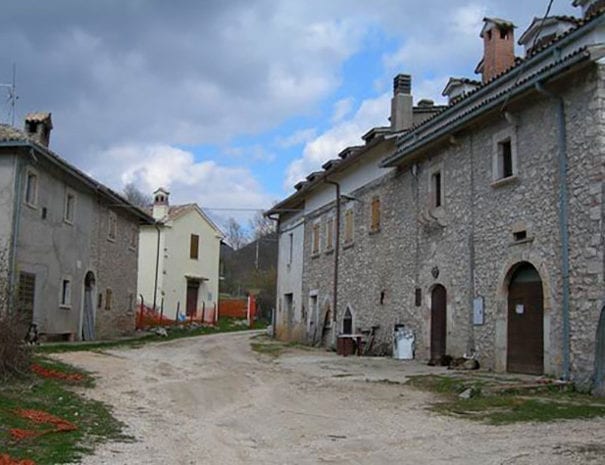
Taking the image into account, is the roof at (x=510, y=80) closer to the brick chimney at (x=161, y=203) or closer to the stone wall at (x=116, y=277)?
the stone wall at (x=116, y=277)

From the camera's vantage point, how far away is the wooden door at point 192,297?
1767 inches

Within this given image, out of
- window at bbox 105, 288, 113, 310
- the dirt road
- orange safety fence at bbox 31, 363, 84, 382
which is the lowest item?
the dirt road

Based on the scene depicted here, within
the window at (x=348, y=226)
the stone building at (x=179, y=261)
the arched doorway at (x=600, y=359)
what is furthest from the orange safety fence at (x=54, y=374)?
the stone building at (x=179, y=261)

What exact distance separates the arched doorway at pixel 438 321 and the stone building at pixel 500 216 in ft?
0.16

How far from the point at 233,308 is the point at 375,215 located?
95.7ft

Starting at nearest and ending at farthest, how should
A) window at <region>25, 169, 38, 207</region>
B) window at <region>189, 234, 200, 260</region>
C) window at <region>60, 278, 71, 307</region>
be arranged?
window at <region>25, 169, 38, 207</region>
window at <region>60, 278, 71, 307</region>
window at <region>189, 234, 200, 260</region>

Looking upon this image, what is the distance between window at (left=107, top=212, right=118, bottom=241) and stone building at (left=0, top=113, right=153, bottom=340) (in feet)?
0.13

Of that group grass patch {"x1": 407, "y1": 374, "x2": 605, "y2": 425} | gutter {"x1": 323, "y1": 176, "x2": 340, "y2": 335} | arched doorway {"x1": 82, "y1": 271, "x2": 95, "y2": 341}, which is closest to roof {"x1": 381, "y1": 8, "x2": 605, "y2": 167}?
gutter {"x1": 323, "y1": 176, "x2": 340, "y2": 335}

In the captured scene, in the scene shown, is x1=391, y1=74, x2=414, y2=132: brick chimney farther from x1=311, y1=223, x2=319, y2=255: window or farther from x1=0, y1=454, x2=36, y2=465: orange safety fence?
x1=0, y1=454, x2=36, y2=465: orange safety fence

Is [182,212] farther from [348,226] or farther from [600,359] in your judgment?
[600,359]

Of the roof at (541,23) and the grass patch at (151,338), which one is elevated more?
the roof at (541,23)

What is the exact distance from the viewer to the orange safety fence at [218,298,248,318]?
48312 mm

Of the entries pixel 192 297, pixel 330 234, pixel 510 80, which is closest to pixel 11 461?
pixel 510 80

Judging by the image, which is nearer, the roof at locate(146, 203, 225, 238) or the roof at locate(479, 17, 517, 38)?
the roof at locate(479, 17, 517, 38)
